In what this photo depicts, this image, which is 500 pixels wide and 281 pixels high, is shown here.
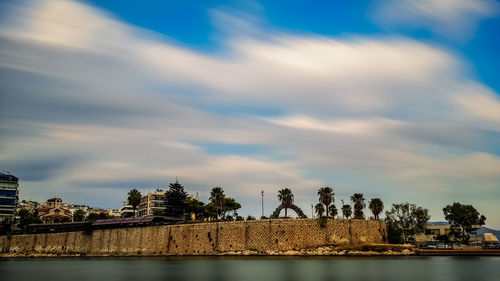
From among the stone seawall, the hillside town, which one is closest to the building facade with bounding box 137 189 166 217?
the hillside town

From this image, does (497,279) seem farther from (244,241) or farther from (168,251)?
(168,251)

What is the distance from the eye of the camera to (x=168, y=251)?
88.4 m

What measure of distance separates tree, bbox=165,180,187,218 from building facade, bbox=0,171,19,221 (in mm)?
55966

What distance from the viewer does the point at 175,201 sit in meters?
113

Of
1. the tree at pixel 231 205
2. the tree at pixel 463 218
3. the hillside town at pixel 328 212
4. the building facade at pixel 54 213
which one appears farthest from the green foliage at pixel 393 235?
the building facade at pixel 54 213

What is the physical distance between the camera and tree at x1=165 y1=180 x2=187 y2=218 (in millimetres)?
112750

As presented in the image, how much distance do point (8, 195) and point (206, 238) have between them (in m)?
84.6

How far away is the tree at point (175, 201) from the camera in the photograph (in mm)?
112750

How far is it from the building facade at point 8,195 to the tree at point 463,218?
125218 mm

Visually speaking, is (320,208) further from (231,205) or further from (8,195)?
(8,195)

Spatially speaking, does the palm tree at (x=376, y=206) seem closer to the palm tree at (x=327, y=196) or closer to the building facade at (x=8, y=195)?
the palm tree at (x=327, y=196)

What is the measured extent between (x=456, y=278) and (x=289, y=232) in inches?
1437

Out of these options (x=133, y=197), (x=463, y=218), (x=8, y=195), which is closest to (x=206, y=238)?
(x=133, y=197)

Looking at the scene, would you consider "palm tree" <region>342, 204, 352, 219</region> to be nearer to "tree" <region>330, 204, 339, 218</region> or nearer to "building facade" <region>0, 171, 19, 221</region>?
"tree" <region>330, 204, 339, 218</region>
